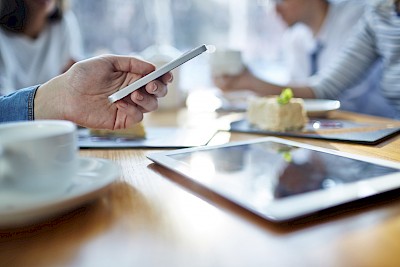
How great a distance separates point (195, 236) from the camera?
384 mm

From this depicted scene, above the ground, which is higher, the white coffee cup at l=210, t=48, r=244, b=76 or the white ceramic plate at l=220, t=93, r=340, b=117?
the white coffee cup at l=210, t=48, r=244, b=76

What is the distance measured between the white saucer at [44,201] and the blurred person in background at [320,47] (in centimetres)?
106

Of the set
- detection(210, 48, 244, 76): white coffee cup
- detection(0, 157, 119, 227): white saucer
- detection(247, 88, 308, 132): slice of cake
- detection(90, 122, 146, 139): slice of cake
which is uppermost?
detection(210, 48, 244, 76): white coffee cup

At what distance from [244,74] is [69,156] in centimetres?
114

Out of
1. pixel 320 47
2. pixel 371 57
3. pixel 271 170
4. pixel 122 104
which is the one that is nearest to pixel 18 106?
pixel 122 104

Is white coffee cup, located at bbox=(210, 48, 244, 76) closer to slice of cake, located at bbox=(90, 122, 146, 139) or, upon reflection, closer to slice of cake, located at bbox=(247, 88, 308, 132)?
slice of cake, located at bbox=(247, 88, 308, 132)

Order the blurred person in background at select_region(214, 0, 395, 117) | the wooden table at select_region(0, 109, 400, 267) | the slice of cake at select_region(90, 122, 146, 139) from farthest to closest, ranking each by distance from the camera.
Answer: the blurred person in background at select_region(214, 0, 395, 117) → the slice of cake at select_region(90, 122, 146, 139) → the wooden table at select_region(0, 109, 400, 267)

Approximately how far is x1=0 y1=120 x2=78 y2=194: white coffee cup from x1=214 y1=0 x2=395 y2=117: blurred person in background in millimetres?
1060

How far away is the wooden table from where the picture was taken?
1.11 ft

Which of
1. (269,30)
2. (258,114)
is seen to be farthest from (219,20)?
(258,114)

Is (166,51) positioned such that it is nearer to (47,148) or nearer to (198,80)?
(198,80)

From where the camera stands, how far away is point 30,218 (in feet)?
1.26

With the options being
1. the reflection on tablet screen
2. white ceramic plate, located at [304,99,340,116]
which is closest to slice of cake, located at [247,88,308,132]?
white ceramic plate, located at [304,99,340,116]

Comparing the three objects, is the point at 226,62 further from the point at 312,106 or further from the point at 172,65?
the point at 172,65
